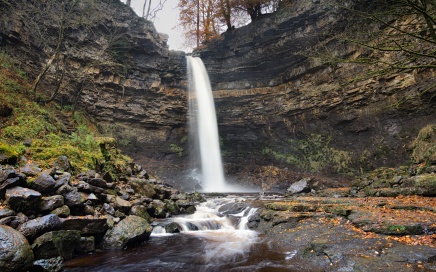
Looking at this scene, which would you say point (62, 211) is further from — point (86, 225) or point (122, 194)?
point (122, 194)

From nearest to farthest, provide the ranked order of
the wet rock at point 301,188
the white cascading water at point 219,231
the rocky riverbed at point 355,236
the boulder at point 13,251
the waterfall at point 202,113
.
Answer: the boulder at point 13,251 < the rocky riverbed at point 355,236 < the white cascading water at point 219,231 < the wet rock at point 301,188 < the waterfall at point 202,113

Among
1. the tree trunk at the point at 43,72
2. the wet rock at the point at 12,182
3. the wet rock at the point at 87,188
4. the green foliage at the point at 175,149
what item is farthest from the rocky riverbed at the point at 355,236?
the green foliage at the point at 175,149

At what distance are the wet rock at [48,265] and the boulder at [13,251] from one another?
0.66 ft

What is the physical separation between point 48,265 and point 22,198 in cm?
147

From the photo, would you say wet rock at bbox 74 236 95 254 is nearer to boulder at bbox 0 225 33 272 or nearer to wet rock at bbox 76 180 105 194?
boulder at bbox 0 225 33 272

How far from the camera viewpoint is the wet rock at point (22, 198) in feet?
15.1

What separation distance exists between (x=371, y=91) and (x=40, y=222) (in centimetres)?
1849

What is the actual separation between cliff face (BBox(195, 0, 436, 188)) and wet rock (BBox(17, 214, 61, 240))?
13.2 metres

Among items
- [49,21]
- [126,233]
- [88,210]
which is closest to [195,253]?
[126,233]

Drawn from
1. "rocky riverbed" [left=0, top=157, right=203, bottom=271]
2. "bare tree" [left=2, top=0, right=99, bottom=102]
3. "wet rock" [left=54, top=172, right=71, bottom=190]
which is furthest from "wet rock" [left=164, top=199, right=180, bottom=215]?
"bare tree" [left=2, top=0, right=99, bottom=102]

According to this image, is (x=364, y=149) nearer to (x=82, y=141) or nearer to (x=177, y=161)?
(x=177, y=161)

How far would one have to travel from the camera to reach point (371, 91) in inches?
628

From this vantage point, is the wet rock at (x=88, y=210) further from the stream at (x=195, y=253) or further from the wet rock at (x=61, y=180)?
the stream at (x=195, y=253)

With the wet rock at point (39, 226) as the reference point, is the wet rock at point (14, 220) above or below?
above
